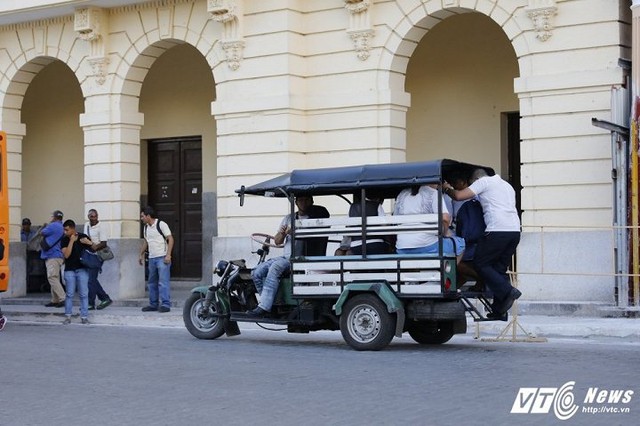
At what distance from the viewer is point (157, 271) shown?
800 inches

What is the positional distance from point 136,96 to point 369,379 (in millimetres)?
13542

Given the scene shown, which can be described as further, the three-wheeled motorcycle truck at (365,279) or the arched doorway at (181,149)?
the arched doorway at (181,149)

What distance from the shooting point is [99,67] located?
23047mm

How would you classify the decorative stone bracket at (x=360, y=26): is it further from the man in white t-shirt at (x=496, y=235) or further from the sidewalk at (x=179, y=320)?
the man in white t-shirt at (x=496, y=235)

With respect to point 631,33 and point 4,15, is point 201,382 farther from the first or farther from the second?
point 4,15

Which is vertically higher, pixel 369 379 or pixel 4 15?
pixel 4 15

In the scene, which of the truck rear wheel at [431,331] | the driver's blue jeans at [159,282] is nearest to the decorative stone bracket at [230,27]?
the driver's blue jeans at [159,282]

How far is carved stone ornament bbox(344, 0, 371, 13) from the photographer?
65.3 ft

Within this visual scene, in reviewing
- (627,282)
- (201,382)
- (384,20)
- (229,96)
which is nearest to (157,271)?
(229,96)

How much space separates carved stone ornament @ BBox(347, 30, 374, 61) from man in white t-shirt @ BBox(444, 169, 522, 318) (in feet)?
23.0

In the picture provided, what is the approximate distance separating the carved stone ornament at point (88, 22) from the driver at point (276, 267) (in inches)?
382

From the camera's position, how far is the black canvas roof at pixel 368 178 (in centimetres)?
1325

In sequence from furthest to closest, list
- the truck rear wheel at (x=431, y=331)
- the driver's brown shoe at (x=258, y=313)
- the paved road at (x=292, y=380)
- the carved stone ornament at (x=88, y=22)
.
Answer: the carved stone ornament at (x=88, y=22), the driver's brown shoe at (x=258, y=313), the truck rear wheel at (x=431, y=331), the paved road at (x=292, y=380)

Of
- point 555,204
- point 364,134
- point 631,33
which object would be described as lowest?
point 555,204
